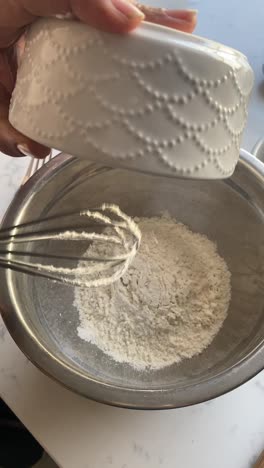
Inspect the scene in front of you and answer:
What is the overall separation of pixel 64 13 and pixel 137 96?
0.08 metres

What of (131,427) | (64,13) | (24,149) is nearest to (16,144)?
(24,149)

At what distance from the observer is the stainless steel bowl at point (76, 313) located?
0.44 meters

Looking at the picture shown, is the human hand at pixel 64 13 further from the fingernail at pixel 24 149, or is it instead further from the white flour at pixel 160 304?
the white flour at pixel 160 304

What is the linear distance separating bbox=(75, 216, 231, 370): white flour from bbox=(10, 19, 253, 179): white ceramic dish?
306 millimetres

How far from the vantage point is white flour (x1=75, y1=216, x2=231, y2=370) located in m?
0.57

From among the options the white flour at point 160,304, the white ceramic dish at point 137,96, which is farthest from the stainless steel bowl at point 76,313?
the white ceramic dish at point 137,96

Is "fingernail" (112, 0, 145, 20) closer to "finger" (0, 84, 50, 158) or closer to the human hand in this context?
the human hand

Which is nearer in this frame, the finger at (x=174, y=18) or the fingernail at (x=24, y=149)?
the finger at (x=174, y=18)

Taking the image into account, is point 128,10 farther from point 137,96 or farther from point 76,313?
point 76,313

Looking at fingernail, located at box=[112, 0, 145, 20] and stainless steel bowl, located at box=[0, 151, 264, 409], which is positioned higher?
fingernail, located at box=[112, 0, 145, 20]

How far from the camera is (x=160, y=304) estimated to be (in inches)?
24.0

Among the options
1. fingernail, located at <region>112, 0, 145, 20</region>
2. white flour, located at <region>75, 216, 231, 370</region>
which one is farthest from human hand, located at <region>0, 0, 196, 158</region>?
white flour, located at <region>75, 216, 231, 370</region>

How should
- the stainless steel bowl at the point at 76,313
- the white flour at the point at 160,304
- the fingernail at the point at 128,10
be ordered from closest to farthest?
the fingernail at the point at 128,10, the stainless steel bowl at the point at 76,313, the white flour at the point at 160,304

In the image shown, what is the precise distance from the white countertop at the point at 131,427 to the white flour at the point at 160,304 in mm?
61
